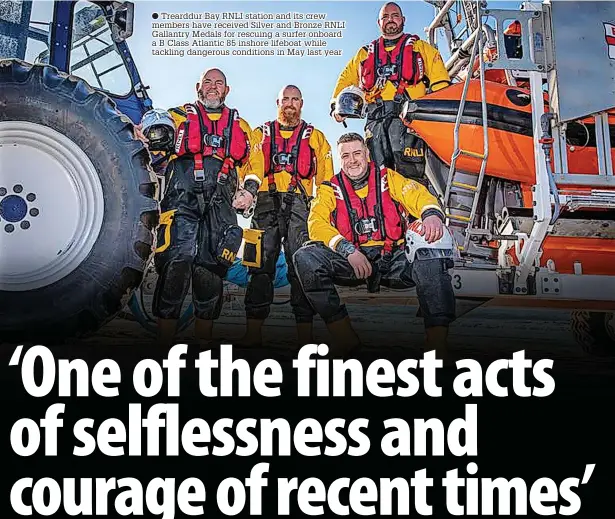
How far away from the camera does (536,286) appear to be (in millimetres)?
2379

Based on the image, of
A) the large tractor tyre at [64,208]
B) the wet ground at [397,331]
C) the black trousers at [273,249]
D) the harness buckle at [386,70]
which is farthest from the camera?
the harness buckle at [386,70]

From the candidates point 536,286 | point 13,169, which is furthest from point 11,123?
point 536,286

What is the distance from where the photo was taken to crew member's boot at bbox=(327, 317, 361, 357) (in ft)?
7.88

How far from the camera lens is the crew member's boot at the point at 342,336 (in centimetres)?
240

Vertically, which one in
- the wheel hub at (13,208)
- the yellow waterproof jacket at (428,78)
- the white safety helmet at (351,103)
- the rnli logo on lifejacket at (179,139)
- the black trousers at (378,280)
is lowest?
the black trousers at (378,280)

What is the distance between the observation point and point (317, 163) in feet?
8.59

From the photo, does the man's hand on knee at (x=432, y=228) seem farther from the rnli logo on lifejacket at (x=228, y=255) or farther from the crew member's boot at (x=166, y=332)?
the crew member's boot at (x=166, y=332)

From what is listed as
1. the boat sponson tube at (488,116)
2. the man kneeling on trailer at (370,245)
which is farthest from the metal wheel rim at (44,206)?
the boat sponson tube at (488,116)

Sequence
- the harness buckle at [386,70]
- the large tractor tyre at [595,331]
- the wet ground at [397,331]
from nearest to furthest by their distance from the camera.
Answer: the wet ground at [397,331]
the harness buckle at [386,70]
the large tractor tyre at [595,331]

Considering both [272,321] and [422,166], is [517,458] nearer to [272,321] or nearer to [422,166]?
[272,321]

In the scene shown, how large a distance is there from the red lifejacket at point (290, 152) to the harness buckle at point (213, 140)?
0.17 m

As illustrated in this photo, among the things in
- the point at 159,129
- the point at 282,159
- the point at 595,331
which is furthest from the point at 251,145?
the point at 595,331

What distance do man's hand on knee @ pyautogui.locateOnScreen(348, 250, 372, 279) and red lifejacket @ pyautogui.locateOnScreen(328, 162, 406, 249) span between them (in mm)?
48

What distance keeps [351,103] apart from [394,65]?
274 millimetres
